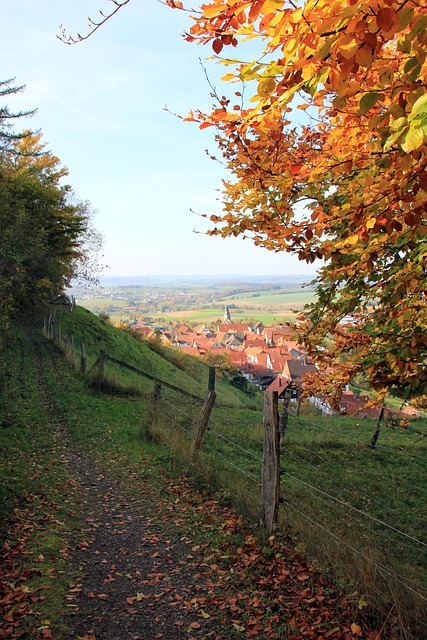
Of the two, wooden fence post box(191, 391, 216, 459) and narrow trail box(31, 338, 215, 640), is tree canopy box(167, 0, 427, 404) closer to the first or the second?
wooden fence post box(191, 391, 216, 459)

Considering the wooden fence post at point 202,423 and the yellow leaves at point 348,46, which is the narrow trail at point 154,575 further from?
the yellow leaves at point 348,46

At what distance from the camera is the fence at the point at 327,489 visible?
4285 mm

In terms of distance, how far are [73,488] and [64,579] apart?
10.4 ft

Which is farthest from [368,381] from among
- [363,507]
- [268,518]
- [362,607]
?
[363,507]

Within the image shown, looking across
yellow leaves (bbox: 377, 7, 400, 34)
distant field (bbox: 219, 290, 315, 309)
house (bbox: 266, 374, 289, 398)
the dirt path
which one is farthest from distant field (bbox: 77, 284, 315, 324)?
yellow leaves (bbox: 377, 7, 400, 34)

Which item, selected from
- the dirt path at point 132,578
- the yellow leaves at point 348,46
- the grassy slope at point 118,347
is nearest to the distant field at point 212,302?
the grassy slope at point 118,347

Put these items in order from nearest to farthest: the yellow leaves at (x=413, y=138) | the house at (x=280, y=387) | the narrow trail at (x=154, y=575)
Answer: the yellow leaves at (x=413, y=138) < the narrow trail at (x=154, y=575) < the house at (x=280, y=387)

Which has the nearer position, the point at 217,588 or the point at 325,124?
the point at 217,588

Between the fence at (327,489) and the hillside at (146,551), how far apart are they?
0.10 meters

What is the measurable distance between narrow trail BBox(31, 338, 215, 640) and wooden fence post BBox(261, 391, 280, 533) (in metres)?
1.07

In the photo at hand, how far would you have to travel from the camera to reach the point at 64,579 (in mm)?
4816

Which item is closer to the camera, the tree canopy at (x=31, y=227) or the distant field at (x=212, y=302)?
the tree canopy at (x=31, y=227)

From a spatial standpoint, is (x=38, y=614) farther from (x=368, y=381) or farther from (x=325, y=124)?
(x=325, y=124)

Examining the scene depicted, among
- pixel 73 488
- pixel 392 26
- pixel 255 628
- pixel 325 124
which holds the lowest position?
pixel 73 488
